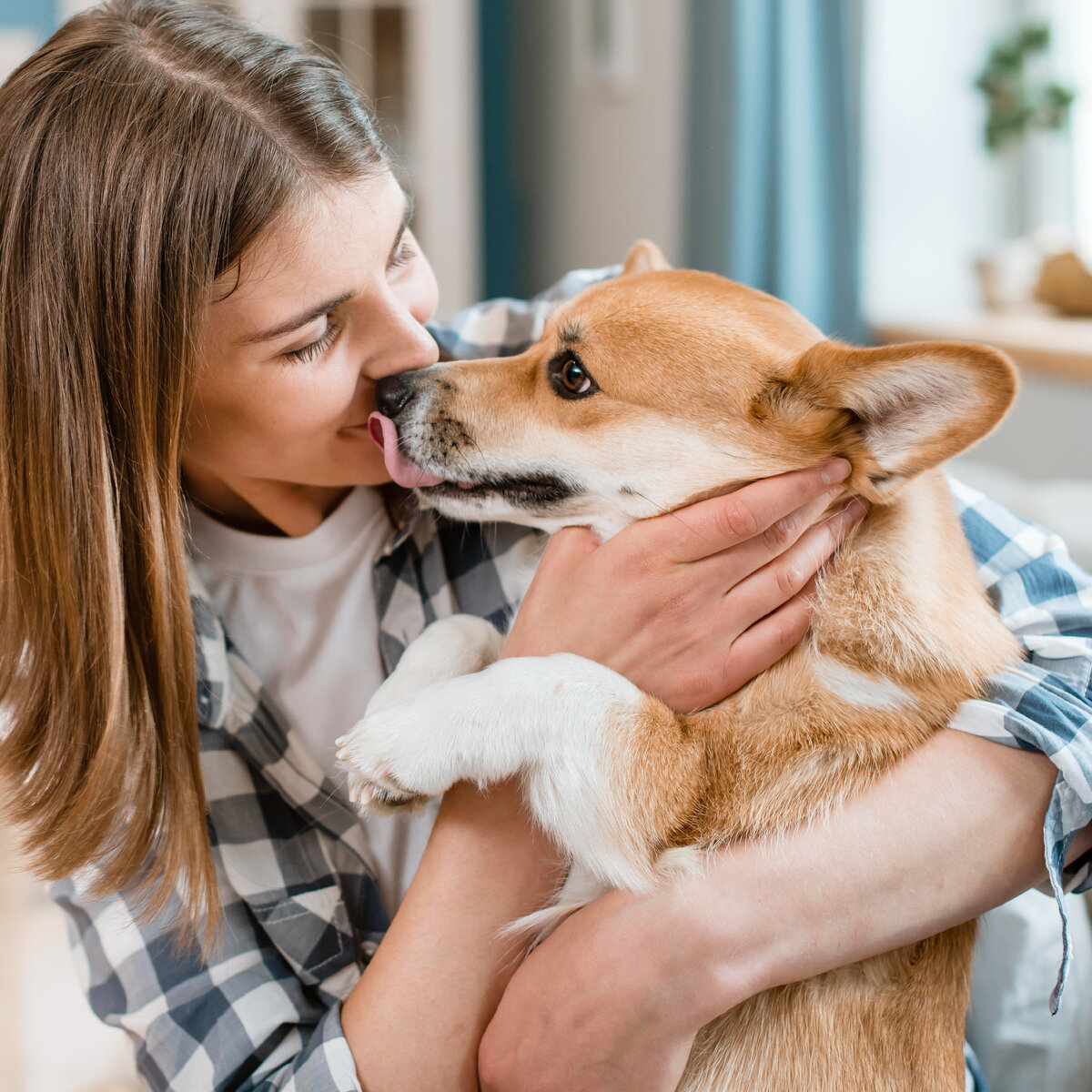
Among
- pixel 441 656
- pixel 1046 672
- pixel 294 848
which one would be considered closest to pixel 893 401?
pixel 1046 672

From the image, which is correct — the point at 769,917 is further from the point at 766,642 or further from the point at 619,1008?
the point at 766,642

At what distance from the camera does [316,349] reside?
101 cm

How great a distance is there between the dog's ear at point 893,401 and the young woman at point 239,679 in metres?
0.06

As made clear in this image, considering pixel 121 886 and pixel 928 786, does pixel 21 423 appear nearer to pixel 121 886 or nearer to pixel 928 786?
pixel 121 886

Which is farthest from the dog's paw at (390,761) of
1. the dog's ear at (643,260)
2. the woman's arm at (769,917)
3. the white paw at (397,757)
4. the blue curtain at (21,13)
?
the blue curtain at (21,13)

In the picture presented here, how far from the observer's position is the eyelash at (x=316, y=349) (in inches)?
39.3

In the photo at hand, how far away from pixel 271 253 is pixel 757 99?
216cm

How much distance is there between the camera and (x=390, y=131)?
1251mm

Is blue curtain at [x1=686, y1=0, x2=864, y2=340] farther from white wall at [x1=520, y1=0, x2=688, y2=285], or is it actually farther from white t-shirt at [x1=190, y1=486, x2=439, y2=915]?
white t-shirt at [x1=190, y1=486, x2=439, y2=915]

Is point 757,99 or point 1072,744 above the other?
point 757,99

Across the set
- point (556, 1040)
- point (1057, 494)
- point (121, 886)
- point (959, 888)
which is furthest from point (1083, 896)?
point (121, 886)

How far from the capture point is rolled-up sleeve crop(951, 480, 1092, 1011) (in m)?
0.86

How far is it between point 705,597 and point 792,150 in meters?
2.01

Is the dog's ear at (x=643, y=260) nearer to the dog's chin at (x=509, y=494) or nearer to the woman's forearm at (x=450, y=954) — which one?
the dog's chin at (x=509, y=494)
